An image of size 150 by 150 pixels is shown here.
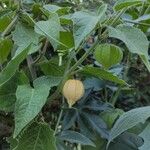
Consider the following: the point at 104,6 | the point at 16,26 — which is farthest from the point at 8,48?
the point at 104,6

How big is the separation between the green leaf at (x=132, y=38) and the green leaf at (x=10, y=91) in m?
0.15

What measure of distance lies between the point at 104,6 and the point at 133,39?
0.06 meters

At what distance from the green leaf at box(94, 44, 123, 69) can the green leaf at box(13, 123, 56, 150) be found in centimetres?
14

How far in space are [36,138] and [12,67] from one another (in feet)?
0.41

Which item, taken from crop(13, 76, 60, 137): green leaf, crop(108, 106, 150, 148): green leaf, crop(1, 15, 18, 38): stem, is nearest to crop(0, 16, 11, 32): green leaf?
crop(1, 15, 18, 38): stem

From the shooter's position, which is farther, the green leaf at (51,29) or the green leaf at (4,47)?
the green leaf at (4,47)

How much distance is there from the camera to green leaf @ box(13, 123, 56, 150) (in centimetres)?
64

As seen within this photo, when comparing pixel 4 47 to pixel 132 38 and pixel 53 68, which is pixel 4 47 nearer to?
pixel 53 68

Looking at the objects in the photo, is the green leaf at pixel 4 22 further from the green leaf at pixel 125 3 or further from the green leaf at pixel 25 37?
the green leaf at pixel 125 3

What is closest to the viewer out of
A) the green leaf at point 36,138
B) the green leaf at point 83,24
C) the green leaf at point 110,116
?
the green leaf at point 83,24

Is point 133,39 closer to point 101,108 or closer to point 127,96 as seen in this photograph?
point 101,108

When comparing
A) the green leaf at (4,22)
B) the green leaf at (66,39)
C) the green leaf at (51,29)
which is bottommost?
the green leaf at (66,39)

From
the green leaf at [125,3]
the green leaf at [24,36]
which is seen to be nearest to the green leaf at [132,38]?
the green leaf at [125,3]

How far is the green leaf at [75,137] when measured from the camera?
26.9 inches
